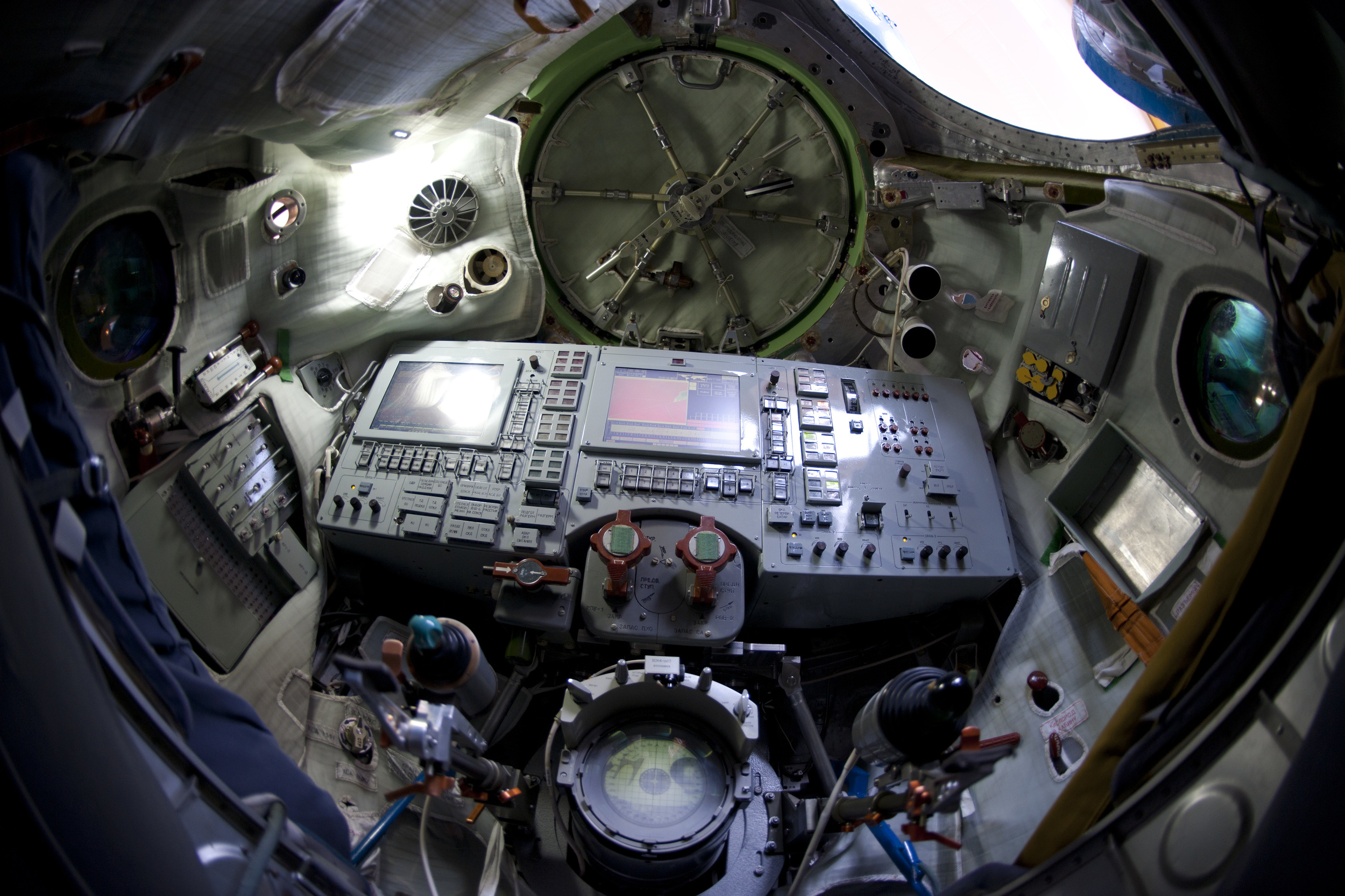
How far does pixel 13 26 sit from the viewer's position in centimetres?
119

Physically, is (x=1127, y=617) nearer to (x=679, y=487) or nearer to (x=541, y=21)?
(x=679, y=487)

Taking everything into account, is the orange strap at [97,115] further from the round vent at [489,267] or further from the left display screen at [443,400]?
the round vent at [489,267]

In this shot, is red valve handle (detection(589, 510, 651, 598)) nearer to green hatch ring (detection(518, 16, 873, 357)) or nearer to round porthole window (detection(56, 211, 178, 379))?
round porthole window (detection(56, 211, 178, 379))

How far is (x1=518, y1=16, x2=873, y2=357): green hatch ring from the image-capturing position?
11.2ft

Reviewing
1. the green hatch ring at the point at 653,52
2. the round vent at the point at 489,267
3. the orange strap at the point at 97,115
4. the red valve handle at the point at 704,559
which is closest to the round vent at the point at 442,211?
the round vent at the point at 489,267

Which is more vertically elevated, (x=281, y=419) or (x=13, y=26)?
(x=13, y=26)

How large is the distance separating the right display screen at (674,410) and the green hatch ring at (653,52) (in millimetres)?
924

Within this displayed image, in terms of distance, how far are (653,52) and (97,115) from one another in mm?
2640

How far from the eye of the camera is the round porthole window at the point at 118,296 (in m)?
1.95

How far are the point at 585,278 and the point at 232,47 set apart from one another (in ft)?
7.53

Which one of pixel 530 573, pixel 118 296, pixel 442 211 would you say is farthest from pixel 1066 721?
pixel 442 211

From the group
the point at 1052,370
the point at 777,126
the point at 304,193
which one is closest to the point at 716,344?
the point at 777,126

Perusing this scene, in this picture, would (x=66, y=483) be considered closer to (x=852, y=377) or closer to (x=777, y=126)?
(x=852, y=377)

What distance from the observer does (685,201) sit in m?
3.68
